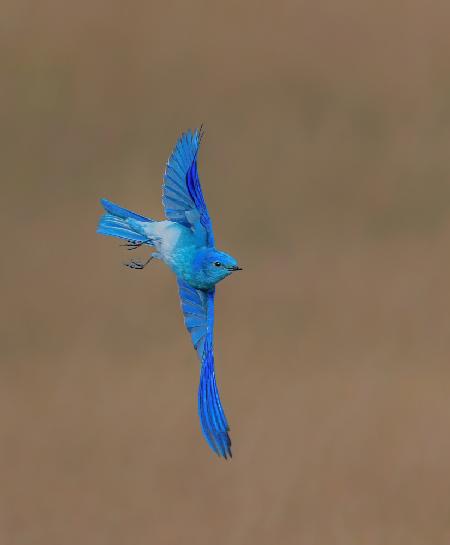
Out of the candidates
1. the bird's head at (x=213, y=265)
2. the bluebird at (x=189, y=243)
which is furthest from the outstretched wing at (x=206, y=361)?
the bird's head at (x=213, y=265)

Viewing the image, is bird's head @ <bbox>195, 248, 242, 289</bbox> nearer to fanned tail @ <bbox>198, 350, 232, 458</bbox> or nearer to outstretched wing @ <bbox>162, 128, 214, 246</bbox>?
outstretched wing @ <bbox>162, 128, 214, 246</bbox>

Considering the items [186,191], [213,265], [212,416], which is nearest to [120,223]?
[186,191]

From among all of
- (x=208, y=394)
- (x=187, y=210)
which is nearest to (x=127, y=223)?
(x=187, y=210)

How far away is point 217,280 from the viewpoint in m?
2.94

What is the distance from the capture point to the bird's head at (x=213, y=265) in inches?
113

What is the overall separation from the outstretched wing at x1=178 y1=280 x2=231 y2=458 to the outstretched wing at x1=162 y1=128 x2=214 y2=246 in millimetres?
191

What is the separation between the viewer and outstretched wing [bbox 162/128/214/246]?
3002mm

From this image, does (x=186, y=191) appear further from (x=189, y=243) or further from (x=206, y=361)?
(x=206, y=361)

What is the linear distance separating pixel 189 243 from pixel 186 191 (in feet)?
0.50

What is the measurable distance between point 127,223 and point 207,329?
1.32 ft

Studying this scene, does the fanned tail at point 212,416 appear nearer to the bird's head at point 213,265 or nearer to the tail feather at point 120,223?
the bird's head at point 213,265

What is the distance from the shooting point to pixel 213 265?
2896 millimetres

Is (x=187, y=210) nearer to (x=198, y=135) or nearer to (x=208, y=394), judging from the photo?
(x=198, y=135)

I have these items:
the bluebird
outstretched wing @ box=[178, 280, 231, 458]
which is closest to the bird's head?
the bluebird
